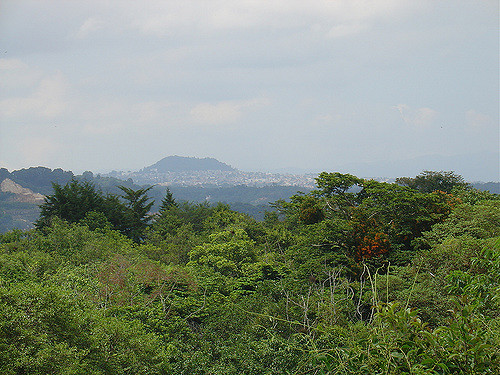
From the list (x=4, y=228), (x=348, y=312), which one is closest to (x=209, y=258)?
(x=348, y=312)

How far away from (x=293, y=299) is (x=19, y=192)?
113 meters

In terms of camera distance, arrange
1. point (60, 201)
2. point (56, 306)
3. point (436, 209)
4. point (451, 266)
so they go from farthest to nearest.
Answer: point (60, 201), point (436, 209), point (451, 266), point (56, 306)

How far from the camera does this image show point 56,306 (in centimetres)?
565

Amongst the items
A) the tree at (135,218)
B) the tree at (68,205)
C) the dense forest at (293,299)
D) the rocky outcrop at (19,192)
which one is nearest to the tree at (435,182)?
the dense forest at (293,299)

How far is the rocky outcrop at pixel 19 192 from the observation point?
98.4 m

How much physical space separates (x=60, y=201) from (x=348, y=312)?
2206cm

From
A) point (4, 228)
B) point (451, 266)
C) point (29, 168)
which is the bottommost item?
point (4, 228)

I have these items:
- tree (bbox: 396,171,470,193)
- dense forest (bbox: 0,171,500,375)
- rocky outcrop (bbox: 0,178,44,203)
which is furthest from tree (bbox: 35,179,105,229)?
rocky outcrop (bbox: 0,178,44,203)

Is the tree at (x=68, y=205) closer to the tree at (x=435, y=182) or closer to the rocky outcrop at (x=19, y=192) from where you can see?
the tree at (x=435, y=182)

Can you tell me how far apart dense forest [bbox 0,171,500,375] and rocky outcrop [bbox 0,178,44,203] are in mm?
91426

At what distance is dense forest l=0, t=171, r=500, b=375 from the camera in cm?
225

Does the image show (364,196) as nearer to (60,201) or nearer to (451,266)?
(451,266)

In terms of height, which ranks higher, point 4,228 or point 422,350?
point 422,350

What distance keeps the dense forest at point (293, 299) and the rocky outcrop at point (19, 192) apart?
91426 mm
